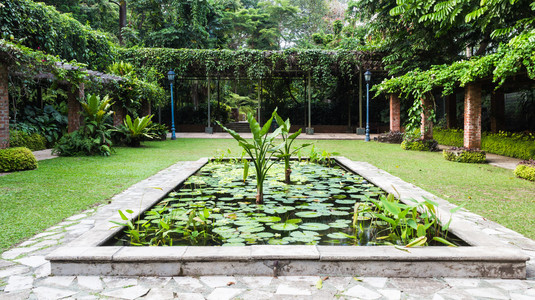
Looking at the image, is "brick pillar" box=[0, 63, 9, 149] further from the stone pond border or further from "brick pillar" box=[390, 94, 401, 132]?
"brick pillar" box=[390, 94, 401, 132]

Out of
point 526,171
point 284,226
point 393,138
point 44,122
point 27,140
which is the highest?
point 44,122

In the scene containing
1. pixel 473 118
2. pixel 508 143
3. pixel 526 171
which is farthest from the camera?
pixel 508 143

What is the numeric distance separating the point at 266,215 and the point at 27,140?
30.3ft

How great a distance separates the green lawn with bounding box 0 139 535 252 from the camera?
3705 mm

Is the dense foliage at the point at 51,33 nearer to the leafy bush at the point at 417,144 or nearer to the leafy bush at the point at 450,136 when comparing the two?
the leafy bush at the point at 417,144

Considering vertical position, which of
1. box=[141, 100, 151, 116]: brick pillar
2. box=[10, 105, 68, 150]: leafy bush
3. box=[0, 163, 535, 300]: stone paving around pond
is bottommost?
box=[0, 163, 535, 300]: stone paving around pond

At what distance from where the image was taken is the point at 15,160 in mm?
6695

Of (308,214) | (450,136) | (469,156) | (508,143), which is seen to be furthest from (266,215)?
(450,136)

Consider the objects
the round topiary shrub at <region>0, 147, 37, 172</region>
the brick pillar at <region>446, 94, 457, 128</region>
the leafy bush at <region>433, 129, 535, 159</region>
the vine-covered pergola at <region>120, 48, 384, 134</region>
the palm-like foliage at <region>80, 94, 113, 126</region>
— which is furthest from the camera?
the vine-covered pergola at <region>120, 48, 384, 134</region>

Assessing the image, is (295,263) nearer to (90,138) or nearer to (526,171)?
(526,171)

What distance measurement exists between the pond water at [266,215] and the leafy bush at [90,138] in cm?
454

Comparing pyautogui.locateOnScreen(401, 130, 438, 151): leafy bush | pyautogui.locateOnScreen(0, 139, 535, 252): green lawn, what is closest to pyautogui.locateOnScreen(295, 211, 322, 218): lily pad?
pyautogui.locateOnScreen(0, 139, 535, 252): green lawn

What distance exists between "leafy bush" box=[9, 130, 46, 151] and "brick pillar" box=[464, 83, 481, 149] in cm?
1091

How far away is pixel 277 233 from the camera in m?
3.18
